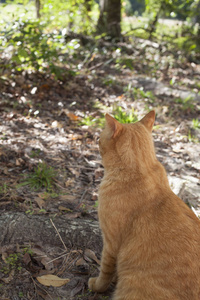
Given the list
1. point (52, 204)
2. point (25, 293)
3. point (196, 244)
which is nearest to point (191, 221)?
point (196, 244)

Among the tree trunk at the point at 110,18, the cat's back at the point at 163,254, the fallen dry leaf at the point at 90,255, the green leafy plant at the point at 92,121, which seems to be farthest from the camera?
the tree trunk at the point at 110,18

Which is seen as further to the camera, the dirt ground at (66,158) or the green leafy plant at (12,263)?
the dirt ground at (66,158)

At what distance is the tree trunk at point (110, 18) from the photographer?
30.2 ft

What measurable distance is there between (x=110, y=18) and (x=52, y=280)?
8.76 m

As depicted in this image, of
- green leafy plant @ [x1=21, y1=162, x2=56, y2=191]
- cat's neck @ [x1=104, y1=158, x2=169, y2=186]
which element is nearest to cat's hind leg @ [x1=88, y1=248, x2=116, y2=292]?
cat's neck @ [x1=104, y1=158, x2=169, y2=186]

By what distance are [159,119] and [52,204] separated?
324 cm

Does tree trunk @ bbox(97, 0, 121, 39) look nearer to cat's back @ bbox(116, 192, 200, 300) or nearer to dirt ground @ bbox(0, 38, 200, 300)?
dirt ground @ bbox(0, 38, 200, 300)

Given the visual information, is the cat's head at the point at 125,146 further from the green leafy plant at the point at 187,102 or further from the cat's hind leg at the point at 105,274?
the green leafy plant at the point at 187,102

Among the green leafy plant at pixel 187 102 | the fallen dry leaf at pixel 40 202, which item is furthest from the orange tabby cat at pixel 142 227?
the green leafy plant at pixel 187 102

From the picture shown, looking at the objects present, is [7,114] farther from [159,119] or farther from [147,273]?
[147,273]

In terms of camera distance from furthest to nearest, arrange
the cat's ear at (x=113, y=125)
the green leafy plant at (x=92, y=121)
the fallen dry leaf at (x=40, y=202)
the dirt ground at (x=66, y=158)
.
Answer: the green leafy plant at (x=92, y=121) < the fallen dry leaf at (x=40, y=202) < the dirt ground at (x=66, y=158) < the cat's ear at (x=113, y=125)

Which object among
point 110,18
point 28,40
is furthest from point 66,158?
point 110,18

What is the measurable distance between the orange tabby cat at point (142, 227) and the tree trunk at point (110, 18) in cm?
749

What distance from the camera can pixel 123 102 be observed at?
20.1 feet
